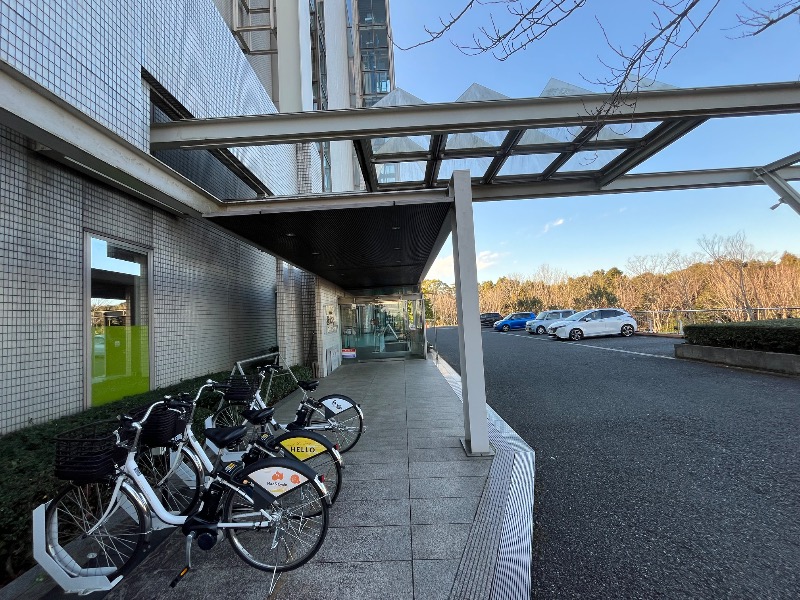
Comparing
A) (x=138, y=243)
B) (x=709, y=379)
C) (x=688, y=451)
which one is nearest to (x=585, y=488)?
(x=688, y=451)

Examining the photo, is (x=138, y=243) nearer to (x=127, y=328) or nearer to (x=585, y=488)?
(x=127, y=328)

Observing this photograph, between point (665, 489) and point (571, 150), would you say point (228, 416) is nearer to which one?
point (665, 489)

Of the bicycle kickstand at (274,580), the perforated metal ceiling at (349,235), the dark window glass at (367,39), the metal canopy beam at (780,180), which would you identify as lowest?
Answer: the bicycle kickstand at (274,580)

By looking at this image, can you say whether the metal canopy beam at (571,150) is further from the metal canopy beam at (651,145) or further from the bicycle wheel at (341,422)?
the bicycle wheel at (341,422)

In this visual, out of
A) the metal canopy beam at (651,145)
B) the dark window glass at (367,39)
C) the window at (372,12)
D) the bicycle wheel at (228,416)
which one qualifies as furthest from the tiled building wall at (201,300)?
the window at (372,12)

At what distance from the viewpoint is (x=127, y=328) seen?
508 centimetres

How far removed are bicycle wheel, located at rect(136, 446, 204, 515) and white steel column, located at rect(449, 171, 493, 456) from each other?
2599 mm

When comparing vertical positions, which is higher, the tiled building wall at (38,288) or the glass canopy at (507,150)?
the glass canopy at (507,150)

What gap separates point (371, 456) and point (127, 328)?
353 centimetres

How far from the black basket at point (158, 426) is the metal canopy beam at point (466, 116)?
3754mm

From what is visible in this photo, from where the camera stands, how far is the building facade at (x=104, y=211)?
3.43 metres

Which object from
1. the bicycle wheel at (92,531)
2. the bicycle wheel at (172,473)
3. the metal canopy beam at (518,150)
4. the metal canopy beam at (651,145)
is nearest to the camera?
the bicycle wheel at (92,531)

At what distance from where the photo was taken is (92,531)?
229 centimetres

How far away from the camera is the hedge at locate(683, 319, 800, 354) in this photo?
8.41 m
